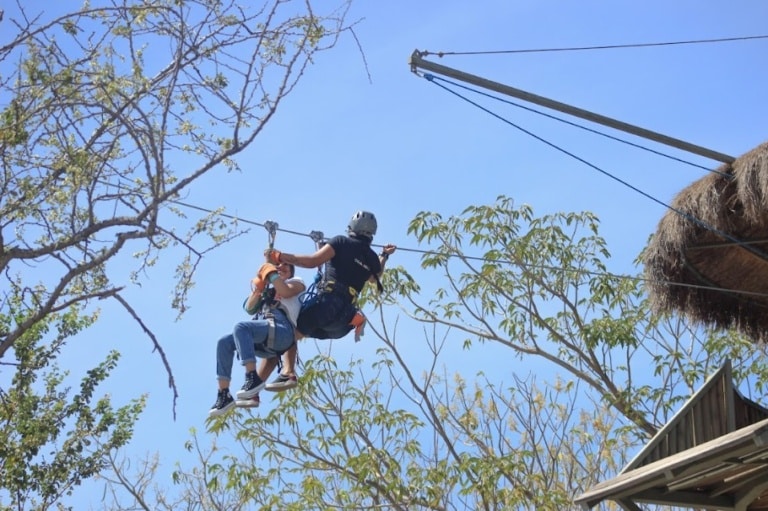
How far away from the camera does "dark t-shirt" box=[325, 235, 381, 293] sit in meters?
7.94

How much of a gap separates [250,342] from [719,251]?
12.9ft

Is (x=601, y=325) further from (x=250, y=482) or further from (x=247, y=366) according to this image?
(x=247, y=366)

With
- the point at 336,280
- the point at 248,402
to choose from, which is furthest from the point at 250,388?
the point at 336,280

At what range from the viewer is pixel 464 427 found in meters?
13.2

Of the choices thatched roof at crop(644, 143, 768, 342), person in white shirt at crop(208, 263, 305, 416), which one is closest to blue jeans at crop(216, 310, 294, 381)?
person in white shirt at crop(208, 263, 305, 416)

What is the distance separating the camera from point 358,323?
26.5 ft

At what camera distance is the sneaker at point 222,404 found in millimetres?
7465

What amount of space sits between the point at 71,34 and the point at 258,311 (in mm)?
2160

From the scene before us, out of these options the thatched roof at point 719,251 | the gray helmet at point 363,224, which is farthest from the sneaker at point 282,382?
the thatched roof at point 719,251

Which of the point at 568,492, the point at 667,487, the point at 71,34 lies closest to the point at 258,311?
the point at 71,34

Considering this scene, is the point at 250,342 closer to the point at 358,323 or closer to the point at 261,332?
the point at 261,332

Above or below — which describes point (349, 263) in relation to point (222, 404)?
above

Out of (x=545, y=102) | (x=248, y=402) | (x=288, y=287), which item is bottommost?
(x=248, y=402)

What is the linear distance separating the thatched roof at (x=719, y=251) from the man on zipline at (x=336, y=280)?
2.41m
